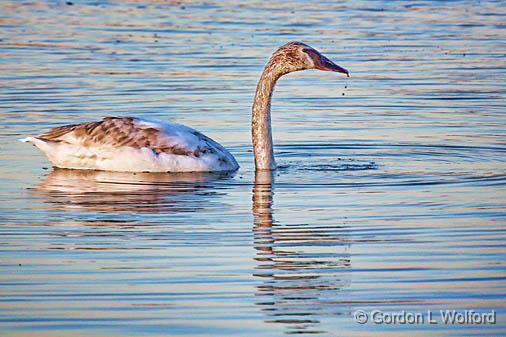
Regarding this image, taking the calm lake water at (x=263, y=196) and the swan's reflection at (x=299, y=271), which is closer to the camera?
the swan's reflection at (x=299, y=271)

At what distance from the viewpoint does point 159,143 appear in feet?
44.3

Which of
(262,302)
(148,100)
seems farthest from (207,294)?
(148,100)

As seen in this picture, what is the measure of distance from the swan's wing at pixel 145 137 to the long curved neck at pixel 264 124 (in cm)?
41

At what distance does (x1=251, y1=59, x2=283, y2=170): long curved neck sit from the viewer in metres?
13.7

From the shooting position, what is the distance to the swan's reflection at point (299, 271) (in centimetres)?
799

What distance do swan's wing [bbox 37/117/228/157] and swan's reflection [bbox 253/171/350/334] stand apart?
95.2 inches

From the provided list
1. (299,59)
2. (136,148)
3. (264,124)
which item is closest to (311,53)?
(299,59)

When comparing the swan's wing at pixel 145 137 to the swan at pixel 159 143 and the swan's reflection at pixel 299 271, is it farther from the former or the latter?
the swan's reflection at pixel 299 271

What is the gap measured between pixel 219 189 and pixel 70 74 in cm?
844

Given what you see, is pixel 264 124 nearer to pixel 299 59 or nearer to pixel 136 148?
pixel 299 59

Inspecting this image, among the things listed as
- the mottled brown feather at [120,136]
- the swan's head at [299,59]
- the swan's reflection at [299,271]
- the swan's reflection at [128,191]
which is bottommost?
the swan's reflection at [128,191]

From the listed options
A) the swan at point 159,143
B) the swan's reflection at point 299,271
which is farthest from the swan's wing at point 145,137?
the swan's reflection at point 299,271

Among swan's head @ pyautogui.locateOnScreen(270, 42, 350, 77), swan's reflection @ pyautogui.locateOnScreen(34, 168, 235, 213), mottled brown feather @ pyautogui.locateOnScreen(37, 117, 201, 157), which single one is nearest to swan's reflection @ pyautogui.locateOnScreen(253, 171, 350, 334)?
swan's reflection @ pyautogui.locateOnScreen(34, 168, 235, 213)

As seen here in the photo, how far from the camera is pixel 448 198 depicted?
11.7m
